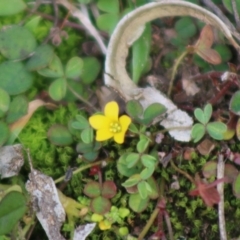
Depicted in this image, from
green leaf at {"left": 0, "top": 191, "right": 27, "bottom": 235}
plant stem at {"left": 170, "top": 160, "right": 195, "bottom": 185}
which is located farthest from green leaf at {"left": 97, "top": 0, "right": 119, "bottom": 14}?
green leaf at {"left": 0, "top": 191, "right": 27, "bottom": 235}

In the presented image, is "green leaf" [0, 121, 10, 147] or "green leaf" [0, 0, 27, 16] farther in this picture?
"green leaf" [0, 0, 27, 16]

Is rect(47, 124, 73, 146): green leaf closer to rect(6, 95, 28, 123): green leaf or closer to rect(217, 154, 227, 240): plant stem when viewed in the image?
rect(6, 95, 28, 123): green leaf

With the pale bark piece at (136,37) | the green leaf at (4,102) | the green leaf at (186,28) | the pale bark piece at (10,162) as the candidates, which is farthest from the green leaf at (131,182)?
the green leaf at (186,28)

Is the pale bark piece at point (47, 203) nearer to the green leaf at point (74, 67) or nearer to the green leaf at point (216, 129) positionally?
the green leaf at point (74, 67)

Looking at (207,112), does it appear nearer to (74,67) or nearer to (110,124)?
(110,124)

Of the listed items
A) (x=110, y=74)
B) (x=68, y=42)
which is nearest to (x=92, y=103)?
(x=110, y=74)

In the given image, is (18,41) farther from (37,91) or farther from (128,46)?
(128,46)
